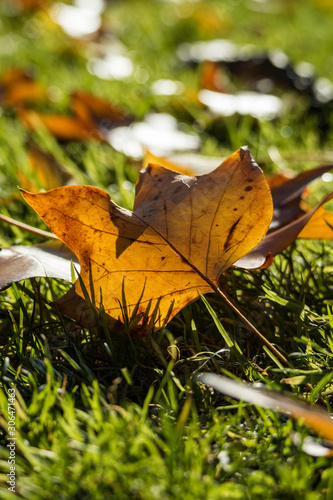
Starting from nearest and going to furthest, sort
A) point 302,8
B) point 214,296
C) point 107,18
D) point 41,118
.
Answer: point 214,296 → point 41,118 → point 107,18 → point 302,8

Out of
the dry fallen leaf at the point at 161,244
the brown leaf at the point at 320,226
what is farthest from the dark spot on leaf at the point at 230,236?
the brown leaf at the point at 320,226

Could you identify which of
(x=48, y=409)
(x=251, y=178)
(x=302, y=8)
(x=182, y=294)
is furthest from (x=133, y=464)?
(x=302, y=8)

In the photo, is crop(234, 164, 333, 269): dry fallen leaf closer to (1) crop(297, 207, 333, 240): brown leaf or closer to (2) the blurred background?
(1) crop(297, 207, 333, 240): brown leaf

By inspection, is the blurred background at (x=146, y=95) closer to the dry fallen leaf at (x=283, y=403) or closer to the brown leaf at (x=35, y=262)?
the brown leaf at (x=35, y=262)

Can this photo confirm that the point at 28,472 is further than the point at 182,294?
No

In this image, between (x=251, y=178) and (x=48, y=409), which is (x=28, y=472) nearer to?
(x=48, y=409)
